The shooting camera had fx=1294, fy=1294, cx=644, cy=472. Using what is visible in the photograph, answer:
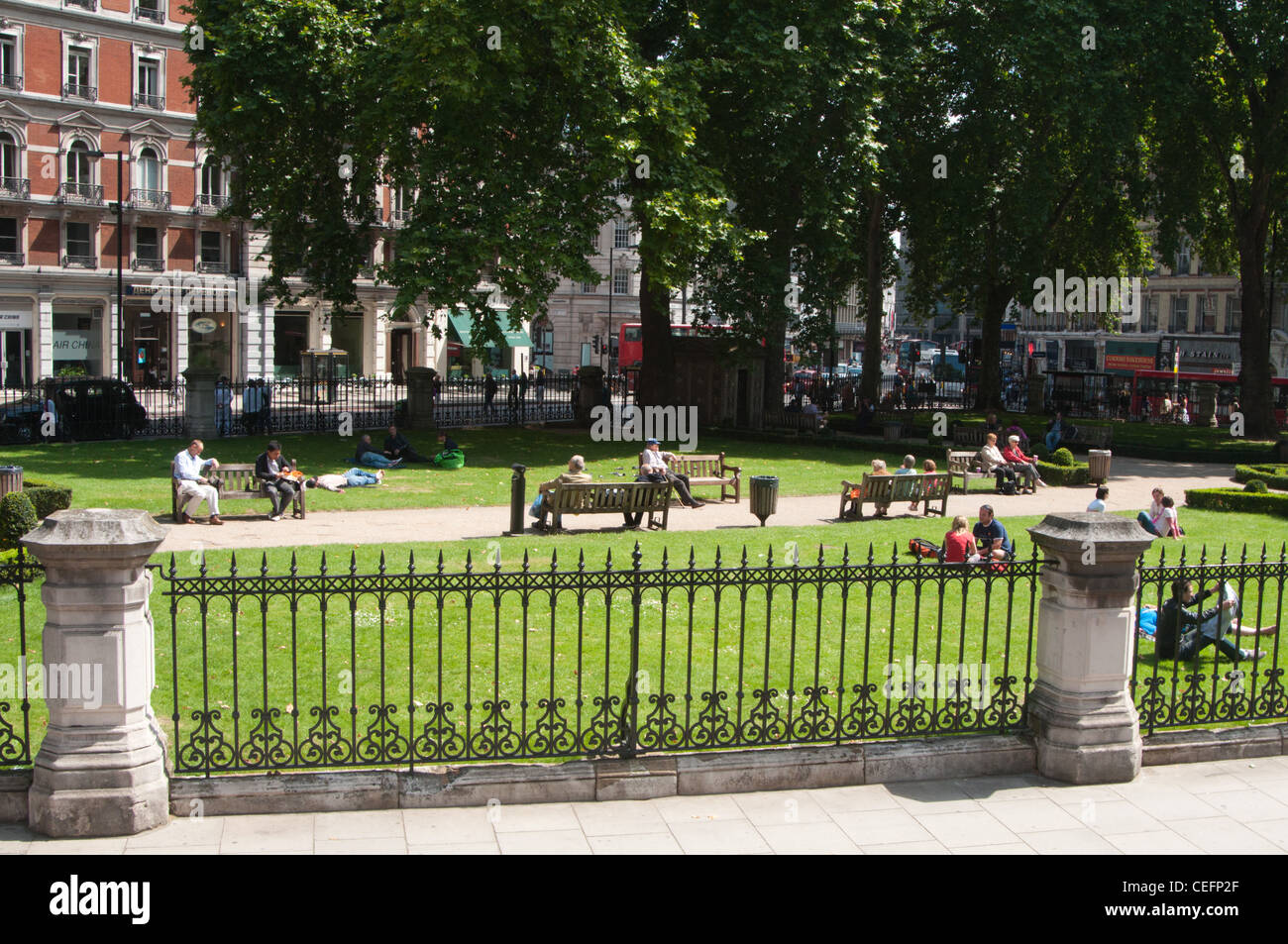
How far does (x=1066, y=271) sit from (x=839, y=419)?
1348 cm

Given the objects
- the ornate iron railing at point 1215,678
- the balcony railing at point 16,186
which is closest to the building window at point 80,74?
the balcony railing at point 16,186

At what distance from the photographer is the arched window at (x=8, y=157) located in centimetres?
4636

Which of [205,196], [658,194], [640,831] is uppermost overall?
[205,196]

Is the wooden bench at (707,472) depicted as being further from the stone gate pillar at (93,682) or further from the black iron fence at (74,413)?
the stone gate pillar at (93,682)

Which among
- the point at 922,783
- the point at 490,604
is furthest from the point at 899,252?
the point at 922,783

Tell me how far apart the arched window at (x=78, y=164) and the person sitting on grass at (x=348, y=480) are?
30.8 meters

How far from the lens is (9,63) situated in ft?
150

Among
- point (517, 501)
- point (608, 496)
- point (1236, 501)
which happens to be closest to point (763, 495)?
point (608, 496)

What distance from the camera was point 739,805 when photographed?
8.37m

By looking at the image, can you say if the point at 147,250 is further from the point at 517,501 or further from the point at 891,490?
the point at 891,490

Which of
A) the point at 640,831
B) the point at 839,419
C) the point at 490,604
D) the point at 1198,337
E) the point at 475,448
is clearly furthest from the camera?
the point at 1198,337

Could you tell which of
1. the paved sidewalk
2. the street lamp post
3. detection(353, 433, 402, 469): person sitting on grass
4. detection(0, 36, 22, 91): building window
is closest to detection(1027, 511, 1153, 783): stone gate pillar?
the paved sidewalk

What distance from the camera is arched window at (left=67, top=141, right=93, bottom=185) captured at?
157ft

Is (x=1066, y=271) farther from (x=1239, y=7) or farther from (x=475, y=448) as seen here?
(x=475, y=448)
